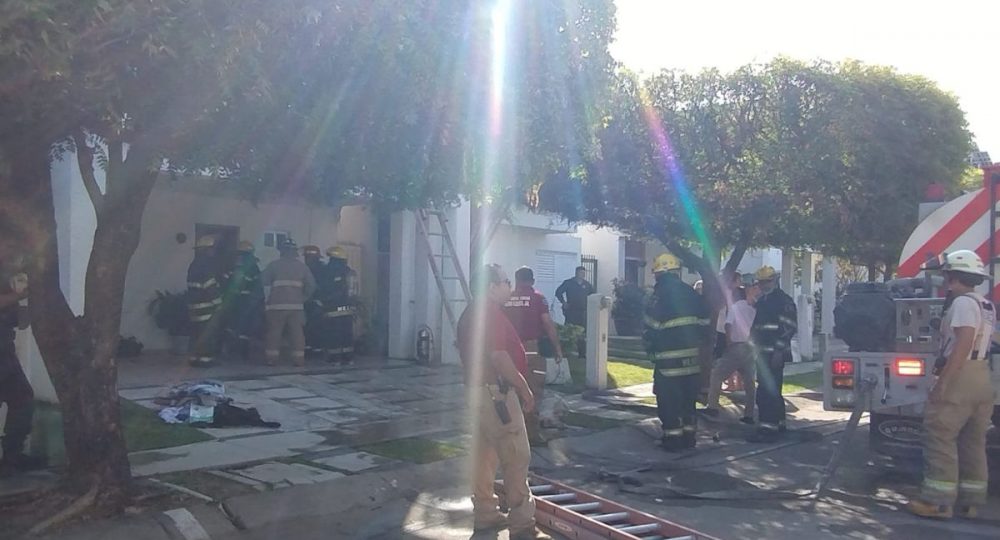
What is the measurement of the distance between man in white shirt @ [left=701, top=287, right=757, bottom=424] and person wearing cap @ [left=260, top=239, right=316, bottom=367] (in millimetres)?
5385

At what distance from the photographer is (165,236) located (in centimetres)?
1360

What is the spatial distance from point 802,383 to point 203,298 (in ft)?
31.7

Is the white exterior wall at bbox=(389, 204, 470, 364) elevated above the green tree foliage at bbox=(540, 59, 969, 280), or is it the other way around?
the green tree foliage at bbox=(540, 59, 969, 280)

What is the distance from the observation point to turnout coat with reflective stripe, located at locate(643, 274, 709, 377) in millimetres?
8938

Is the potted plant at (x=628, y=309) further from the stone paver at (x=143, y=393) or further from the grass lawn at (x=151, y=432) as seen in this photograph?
the grass lawn at (x=151, y=432)

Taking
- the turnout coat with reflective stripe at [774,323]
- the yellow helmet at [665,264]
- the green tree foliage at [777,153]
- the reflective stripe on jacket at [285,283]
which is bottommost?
the turnout coat with reflective stripe at [774,323]

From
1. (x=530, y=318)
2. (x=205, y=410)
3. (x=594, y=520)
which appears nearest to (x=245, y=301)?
(x=205, y=410)

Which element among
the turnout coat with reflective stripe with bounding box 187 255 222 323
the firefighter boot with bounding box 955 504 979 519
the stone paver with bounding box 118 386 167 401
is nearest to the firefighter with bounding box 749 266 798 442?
the firefighter boot with bounding box 955 504 979 519

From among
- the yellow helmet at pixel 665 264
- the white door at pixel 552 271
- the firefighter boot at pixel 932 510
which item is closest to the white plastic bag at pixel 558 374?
the yellow helmet at pixel 665 264

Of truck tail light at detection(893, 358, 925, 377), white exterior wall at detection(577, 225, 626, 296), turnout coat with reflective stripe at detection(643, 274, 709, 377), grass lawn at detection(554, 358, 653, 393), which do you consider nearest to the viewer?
truck tail light at detection(893, 358, 925, 377)

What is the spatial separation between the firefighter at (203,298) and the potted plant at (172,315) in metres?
0.90

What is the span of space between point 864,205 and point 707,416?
3196 millimetres

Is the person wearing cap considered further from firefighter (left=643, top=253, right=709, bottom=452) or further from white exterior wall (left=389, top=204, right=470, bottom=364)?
firefighter (left=643, top=253, right=709, bottom=452)

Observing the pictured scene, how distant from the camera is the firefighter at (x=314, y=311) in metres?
13.1
